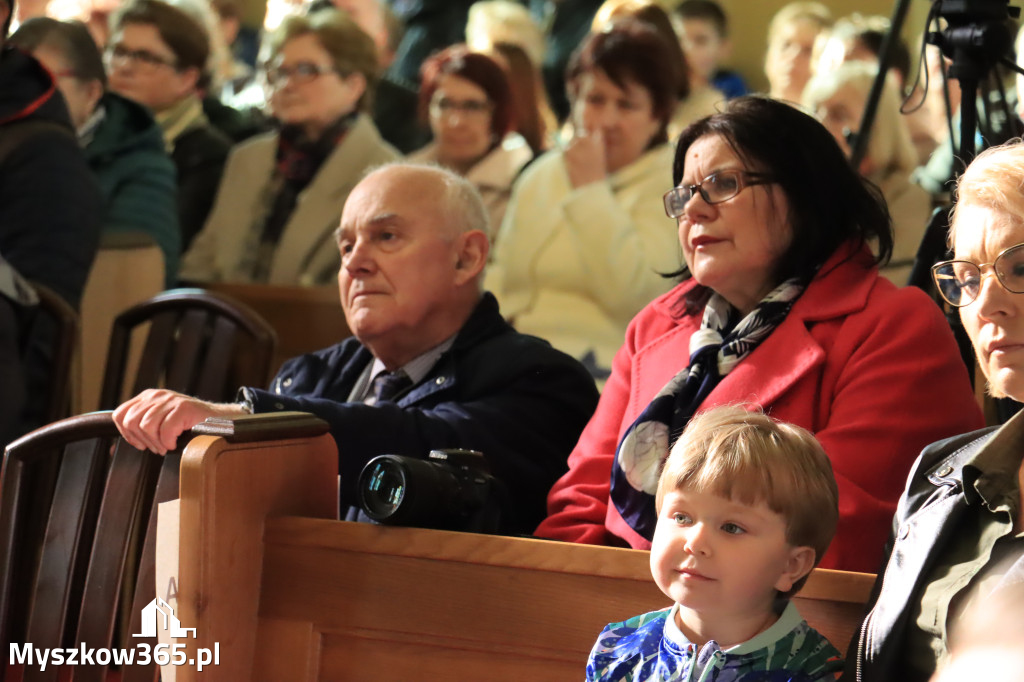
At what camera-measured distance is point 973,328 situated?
139 cm

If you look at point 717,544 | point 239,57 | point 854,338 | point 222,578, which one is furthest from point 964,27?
point 239,57

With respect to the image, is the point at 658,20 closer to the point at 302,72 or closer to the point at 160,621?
the point at 302,72

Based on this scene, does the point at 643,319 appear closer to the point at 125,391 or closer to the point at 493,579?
the point at 493,579

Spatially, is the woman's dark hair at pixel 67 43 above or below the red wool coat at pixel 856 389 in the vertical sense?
above

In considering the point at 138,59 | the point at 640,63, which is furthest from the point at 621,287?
the point at 138,59

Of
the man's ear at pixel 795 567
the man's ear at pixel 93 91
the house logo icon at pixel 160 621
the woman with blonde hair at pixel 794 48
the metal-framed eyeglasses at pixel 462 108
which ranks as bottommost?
the house logo icon at pixel 160 621

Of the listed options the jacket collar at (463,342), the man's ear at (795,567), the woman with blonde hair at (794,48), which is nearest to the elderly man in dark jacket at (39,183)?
the jacket collar at (463,342)

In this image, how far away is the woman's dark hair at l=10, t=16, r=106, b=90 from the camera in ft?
11.0

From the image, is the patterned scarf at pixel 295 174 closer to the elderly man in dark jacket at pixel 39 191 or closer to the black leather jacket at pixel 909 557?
the elderly man in dark jacket at pixel 39 191

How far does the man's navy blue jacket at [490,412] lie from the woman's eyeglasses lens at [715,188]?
1.29 ft

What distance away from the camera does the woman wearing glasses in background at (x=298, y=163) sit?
12.0 ft

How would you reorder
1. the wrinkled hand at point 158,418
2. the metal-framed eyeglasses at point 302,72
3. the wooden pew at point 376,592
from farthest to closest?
the metal-framed eyeglasses at point 302,72, the wrinkled hand at point 158,418, the wooden pew at point 376,592

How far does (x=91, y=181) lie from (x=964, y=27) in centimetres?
179

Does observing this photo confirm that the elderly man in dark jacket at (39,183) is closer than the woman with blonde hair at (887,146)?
Yes
